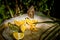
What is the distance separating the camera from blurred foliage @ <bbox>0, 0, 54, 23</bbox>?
2816 mm

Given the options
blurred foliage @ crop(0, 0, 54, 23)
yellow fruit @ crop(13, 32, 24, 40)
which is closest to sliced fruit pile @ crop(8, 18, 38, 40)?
yellow fruit @ crop(13, 32, 24, 40)

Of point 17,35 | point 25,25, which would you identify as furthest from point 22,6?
point 17,35

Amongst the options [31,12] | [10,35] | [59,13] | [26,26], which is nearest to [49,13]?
[59,13]

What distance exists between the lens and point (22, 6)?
2883 mm

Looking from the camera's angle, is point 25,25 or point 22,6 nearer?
point 25,25

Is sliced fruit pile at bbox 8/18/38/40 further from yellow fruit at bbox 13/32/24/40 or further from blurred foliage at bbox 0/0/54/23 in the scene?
blurred foliage at bbox 0/0/54/23

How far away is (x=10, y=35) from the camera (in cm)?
174

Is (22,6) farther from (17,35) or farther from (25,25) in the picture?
(17,35)

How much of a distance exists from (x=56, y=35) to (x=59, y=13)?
4.06 feet

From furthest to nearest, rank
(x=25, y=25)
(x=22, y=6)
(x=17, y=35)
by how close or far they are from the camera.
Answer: (x=22, y=6)
(x=25, y=25)
(x=17, y=35)

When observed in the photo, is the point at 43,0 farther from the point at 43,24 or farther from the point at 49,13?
the point at 43,24

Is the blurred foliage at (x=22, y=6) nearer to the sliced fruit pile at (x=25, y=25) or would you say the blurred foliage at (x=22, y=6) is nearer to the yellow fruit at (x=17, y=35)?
the sliced fruit pile at (x=25, y=25)

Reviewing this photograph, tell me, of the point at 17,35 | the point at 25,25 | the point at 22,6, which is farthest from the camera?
the point at 22,6

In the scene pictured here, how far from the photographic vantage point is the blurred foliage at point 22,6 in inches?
111
